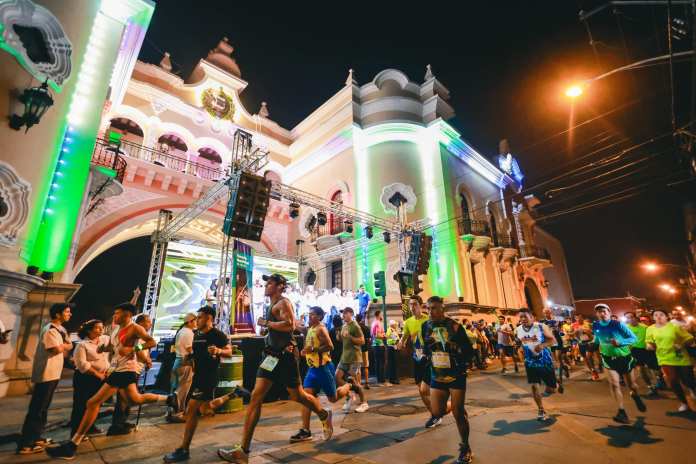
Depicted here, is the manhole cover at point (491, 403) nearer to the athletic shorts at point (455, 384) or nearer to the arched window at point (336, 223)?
the athletic shorts at point (455, 384)

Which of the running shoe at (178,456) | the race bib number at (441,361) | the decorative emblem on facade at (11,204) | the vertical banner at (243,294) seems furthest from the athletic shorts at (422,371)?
the decorative emblem on facade at (11,204)

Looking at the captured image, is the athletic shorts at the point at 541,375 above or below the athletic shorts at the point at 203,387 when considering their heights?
below

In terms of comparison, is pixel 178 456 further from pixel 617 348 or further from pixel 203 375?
pixel 617 348

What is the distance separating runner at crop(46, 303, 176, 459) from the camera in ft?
13.5

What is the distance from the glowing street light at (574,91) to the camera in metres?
7.97

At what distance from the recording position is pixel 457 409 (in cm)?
Answer: 374

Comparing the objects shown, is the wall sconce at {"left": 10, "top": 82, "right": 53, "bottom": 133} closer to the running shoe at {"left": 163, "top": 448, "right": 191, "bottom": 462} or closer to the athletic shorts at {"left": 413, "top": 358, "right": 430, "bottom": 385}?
the running shoe at {"left": 163, "top": 448, "right": 191, "bottom": 462}

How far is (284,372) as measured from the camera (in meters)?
4.06

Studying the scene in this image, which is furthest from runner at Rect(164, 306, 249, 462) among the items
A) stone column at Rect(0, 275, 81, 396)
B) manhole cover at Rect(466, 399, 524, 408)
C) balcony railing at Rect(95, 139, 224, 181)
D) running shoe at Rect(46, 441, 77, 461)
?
balcony railing at Rect(95, 139, 224, 181)

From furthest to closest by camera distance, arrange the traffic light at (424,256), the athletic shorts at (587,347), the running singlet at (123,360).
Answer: the traffic light at (424,256), the athletic shorts at (587,347), the running singlet at (123,360)

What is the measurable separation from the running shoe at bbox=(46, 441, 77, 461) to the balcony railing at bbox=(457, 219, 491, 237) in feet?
62.7

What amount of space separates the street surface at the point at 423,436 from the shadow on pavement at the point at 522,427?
0.04ft

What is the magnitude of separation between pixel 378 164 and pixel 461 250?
713 centimetres

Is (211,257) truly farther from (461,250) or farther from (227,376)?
(461,250)
